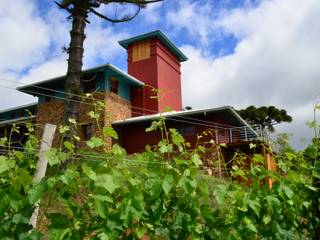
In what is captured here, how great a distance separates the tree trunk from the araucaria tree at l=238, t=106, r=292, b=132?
21377 millimetres

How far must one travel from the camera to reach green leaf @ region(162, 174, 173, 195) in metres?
2.19

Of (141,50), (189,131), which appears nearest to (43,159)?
(189,131)

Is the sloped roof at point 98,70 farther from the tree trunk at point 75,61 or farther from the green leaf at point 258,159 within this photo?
the green leaf at point 258,159

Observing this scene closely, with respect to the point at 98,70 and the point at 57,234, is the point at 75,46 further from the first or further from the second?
the point at 98,70

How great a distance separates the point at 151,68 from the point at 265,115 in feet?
41.0

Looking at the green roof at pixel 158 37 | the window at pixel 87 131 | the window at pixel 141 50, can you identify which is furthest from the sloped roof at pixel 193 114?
the green roof at pixel 158 37

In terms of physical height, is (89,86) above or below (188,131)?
above

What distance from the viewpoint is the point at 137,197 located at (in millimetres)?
2096

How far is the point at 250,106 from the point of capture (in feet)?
96.0

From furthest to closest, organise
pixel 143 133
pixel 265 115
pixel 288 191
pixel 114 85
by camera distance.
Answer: pixel 265 115 < pixel 114 85 < pixel 143 133 < pixel 288 191

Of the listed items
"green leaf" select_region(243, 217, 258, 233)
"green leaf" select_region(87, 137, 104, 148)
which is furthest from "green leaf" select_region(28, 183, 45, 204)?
"green leaf" select_region(243, 217, 258, 233)

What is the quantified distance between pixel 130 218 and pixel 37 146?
1.20 metres

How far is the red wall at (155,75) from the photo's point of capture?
19000 millimetres

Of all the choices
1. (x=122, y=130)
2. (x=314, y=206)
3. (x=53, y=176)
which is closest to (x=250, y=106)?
(x=122, y=130)
